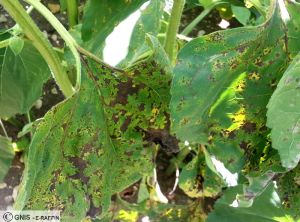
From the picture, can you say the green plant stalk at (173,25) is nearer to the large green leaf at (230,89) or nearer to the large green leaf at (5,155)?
the large green leaf at (230,89)

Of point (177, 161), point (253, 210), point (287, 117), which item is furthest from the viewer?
point (177, 161)

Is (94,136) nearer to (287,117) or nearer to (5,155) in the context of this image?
(287,117)

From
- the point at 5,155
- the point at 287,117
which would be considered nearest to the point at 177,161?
the point at 5,155

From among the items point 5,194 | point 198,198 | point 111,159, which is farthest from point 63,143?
point 5,194

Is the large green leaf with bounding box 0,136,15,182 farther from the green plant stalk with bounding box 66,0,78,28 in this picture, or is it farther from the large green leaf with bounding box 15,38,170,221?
the large green leaf with bounding box 15,38,170,221

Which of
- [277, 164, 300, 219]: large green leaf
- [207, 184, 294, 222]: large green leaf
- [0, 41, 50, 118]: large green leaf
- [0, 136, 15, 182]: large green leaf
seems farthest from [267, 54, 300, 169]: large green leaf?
[0, 136, 15, 182]: large green leaf

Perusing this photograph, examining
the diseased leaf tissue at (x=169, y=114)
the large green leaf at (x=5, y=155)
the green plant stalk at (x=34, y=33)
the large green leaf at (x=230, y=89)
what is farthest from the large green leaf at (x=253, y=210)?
→ the large green leaf at (x=5, y=155)
